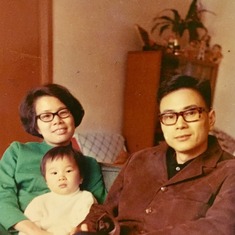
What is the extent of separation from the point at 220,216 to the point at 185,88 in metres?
0.20

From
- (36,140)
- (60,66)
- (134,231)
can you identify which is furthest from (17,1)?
(134,231)

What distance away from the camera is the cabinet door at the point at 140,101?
73 cm

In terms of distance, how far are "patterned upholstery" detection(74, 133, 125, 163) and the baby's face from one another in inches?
3.9

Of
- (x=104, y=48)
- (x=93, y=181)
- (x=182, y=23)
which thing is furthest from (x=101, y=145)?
(x=182, y=23)

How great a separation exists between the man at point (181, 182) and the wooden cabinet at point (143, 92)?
0.39 feet

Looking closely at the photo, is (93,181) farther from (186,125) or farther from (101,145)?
(186,125)

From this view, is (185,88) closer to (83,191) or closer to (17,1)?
(83,191)

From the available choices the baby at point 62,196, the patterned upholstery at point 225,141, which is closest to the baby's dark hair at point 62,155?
the baby at point 62,196

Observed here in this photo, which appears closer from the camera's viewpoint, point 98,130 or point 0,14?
point 0,14

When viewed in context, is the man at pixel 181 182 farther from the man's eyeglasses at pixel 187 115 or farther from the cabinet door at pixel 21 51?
the cabinet door at pixel 21 51

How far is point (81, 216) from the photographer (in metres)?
0.63

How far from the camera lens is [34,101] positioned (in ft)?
2.21

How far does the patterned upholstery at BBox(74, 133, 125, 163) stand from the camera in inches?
29.4

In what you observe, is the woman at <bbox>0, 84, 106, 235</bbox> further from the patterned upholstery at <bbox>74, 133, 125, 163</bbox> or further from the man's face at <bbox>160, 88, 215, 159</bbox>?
the man's face at <bbox>160, 88, 215, 159</bbox>
